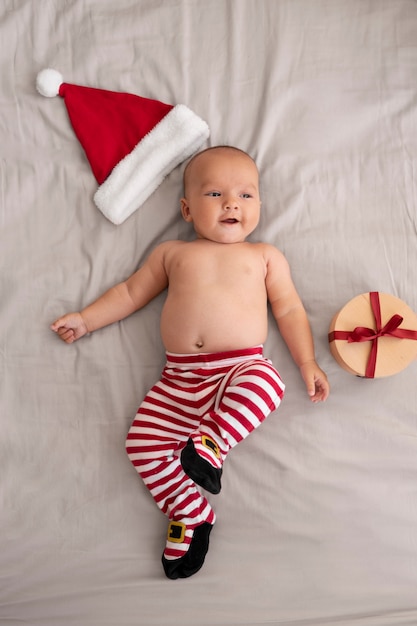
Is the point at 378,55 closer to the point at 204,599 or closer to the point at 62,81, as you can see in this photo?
the point at 62,81

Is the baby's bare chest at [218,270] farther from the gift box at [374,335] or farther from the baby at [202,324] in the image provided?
the gift box at [374,335]

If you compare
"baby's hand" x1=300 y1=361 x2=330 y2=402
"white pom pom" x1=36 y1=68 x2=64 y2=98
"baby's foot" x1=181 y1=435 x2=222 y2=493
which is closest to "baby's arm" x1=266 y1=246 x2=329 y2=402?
"baby's hand" x1=300 y1=361 x2=330 y2=402

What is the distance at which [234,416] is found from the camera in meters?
1.34

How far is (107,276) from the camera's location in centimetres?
159

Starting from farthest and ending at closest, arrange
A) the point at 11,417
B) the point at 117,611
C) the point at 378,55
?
the point at 378,55 < the point at 11,417 < the point at 117,611

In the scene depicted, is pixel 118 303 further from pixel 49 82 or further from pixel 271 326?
pixel 49 82

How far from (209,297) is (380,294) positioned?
16.4 inches

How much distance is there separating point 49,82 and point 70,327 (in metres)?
0.65

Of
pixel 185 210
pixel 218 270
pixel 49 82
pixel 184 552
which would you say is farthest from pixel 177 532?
pixel 49 82

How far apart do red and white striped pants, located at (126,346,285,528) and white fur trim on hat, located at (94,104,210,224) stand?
1.39 feet

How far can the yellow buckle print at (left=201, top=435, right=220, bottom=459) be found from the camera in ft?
4.31

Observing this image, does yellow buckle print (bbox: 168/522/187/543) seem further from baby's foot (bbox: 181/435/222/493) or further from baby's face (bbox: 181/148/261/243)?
baby's face (bbox: 181/148/261/243)

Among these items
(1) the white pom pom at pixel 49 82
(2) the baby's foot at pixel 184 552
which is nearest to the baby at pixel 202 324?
(2) the baby's foot at pixel 184 552

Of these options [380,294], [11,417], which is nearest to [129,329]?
[11,417]
